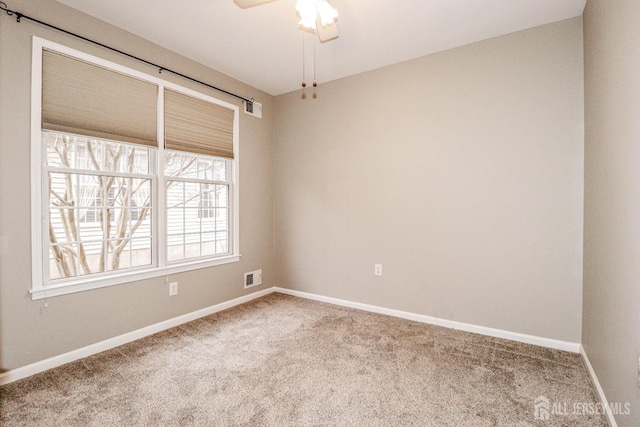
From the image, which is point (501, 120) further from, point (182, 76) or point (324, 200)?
point (182, 76)

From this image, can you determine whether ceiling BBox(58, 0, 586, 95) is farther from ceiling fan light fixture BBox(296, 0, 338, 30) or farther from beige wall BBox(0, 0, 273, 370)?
ceiling fan light fixture BBox(296, 0, 338, 30)

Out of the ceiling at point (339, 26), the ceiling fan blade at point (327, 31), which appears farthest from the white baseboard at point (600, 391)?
the ceiling fan blade at point (327, 31)

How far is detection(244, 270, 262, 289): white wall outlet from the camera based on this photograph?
3708 millimetres

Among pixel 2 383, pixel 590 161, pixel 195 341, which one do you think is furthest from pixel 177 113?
pixel 590 161

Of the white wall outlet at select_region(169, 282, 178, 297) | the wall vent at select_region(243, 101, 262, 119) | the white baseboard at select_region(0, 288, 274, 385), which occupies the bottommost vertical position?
the white baseboard at select_region(0, 288, 274, 385)

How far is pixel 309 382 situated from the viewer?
78.2 inches

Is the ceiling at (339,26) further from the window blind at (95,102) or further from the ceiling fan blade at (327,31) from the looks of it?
the window blind at (95,102)

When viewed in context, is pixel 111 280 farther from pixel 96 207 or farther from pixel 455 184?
pixel 455 184

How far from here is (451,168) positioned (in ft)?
9.41

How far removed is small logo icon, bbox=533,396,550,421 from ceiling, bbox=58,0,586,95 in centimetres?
267

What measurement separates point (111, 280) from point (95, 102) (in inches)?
56.0

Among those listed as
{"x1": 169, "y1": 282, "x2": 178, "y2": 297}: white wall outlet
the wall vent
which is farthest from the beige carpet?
the wall vent

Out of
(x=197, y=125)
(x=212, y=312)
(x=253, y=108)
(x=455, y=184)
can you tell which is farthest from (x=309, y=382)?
(x=253, y=108)

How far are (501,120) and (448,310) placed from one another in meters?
1.79
